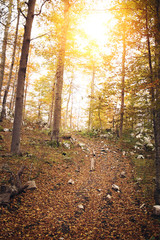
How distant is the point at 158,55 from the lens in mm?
4234

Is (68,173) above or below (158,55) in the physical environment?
below

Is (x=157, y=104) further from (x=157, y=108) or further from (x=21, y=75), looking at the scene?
(x=21, y=75)

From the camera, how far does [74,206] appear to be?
4043 mm

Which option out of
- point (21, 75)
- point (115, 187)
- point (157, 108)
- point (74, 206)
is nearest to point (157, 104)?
point (157, 108)

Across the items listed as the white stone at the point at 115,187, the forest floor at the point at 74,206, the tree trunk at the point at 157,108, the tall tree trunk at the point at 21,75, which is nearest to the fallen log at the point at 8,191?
the forest floor at the point at 74,206

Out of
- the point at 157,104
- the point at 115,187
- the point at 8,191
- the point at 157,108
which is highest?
the point at 157,104

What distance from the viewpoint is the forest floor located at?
9.60ft

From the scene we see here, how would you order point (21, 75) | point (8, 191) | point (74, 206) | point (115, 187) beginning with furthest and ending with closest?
1. point (21, 75)
2. point (115, 187)
3. point (74, 206)
4. point (8, 191)

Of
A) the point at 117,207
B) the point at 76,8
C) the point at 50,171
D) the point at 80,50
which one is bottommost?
the point at 117,207

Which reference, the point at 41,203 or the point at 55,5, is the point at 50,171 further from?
the point at 55,5

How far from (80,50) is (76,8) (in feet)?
7.72

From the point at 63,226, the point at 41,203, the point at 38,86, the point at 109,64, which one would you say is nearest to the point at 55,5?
the point at 109,64

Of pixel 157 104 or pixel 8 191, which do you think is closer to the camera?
pixel 8 191

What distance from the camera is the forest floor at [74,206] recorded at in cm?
293
